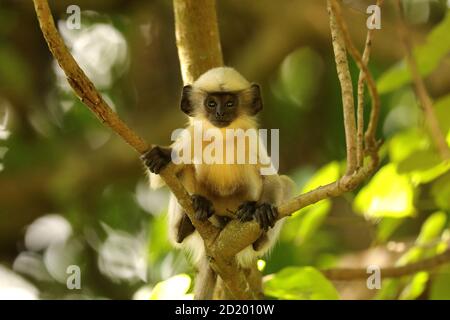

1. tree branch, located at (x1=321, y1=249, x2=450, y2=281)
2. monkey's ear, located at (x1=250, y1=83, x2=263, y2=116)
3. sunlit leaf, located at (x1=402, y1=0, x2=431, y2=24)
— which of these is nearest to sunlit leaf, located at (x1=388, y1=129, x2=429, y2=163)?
tree branch, located at (x1=321, y1=249, x2=450, y2=281)

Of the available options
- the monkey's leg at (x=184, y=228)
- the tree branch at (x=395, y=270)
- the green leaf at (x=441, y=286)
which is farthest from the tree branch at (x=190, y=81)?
the green leaf at (x=441, y=286)

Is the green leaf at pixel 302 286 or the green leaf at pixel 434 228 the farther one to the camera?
the green leaf at pixel 434 228

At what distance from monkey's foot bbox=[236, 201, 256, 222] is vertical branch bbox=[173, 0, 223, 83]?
36.0 inches

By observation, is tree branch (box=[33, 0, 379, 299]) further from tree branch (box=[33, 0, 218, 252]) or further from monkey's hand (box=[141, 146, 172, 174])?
monkey's hand (box=[141, 146, 172, 174])

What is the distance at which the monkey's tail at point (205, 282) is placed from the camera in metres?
4.77

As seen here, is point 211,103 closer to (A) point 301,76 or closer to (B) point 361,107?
(B) point 361,107

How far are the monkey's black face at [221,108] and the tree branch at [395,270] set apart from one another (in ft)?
3.58

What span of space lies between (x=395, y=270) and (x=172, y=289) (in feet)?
4.34

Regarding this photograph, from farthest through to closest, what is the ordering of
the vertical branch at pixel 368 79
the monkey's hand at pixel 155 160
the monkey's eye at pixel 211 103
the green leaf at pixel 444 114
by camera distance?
the monkey's eye at pixel 211 103, the monkey's hand at pixel 155 160, the green leaf at pixel 444 114, the vertical branch at pixel 368 79

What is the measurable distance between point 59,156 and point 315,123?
2244mm

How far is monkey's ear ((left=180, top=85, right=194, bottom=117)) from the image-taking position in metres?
4.82

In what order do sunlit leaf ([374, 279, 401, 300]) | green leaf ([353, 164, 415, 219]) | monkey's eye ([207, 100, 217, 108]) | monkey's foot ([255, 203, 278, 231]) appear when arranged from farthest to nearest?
monkey's eye ([207, 100, 217, 108]) → sunlit leaf ([374, 279, 401, 300]) → green leaf ([353, 164, 415, 219]) → monkey's foot ([255, 203, 278, 231])

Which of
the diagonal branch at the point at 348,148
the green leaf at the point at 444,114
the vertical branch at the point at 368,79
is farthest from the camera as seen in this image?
the green leaf at the point at 444,114

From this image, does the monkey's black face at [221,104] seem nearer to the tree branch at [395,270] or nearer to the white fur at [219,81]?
the white fur at [219,81]
